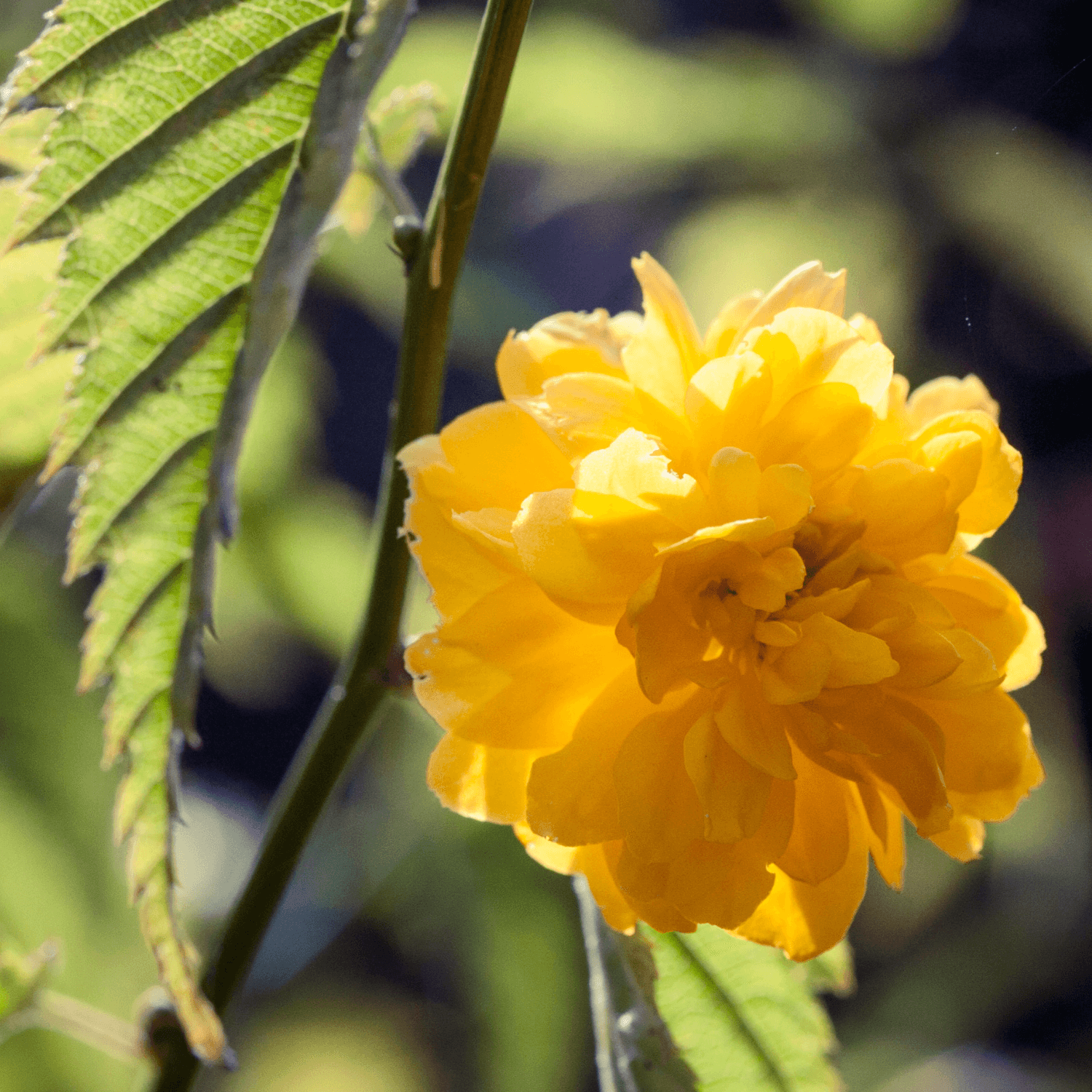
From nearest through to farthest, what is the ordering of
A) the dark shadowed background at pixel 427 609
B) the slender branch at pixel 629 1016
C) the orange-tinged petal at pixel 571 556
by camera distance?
the orange-tinged petal at pixel 571 556
the slender branch at pixel 629 1016
the dark shadowed background at pixel 427 609

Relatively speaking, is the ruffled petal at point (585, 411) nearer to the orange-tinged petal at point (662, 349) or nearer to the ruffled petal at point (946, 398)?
the orange-tinged petal at point (662, 349)

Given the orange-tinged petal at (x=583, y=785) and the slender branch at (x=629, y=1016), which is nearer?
the orange-tinged petal at (x=583, y=785)

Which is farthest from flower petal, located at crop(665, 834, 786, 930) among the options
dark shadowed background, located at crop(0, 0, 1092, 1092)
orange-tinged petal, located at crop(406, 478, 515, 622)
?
dark shadowed background, located at crop(0, 0, 1092, 1092)

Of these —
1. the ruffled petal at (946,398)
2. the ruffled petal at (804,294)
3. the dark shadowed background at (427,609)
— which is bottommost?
the dark shadowed background at (427,609)

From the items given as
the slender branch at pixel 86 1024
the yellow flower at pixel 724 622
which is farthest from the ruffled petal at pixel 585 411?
the slender branch at pixel 86 1024

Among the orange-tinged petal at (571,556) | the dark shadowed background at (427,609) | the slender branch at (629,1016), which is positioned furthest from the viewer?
the dark shadowed background at (427,609)

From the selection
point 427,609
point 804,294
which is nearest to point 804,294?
point 804,294
